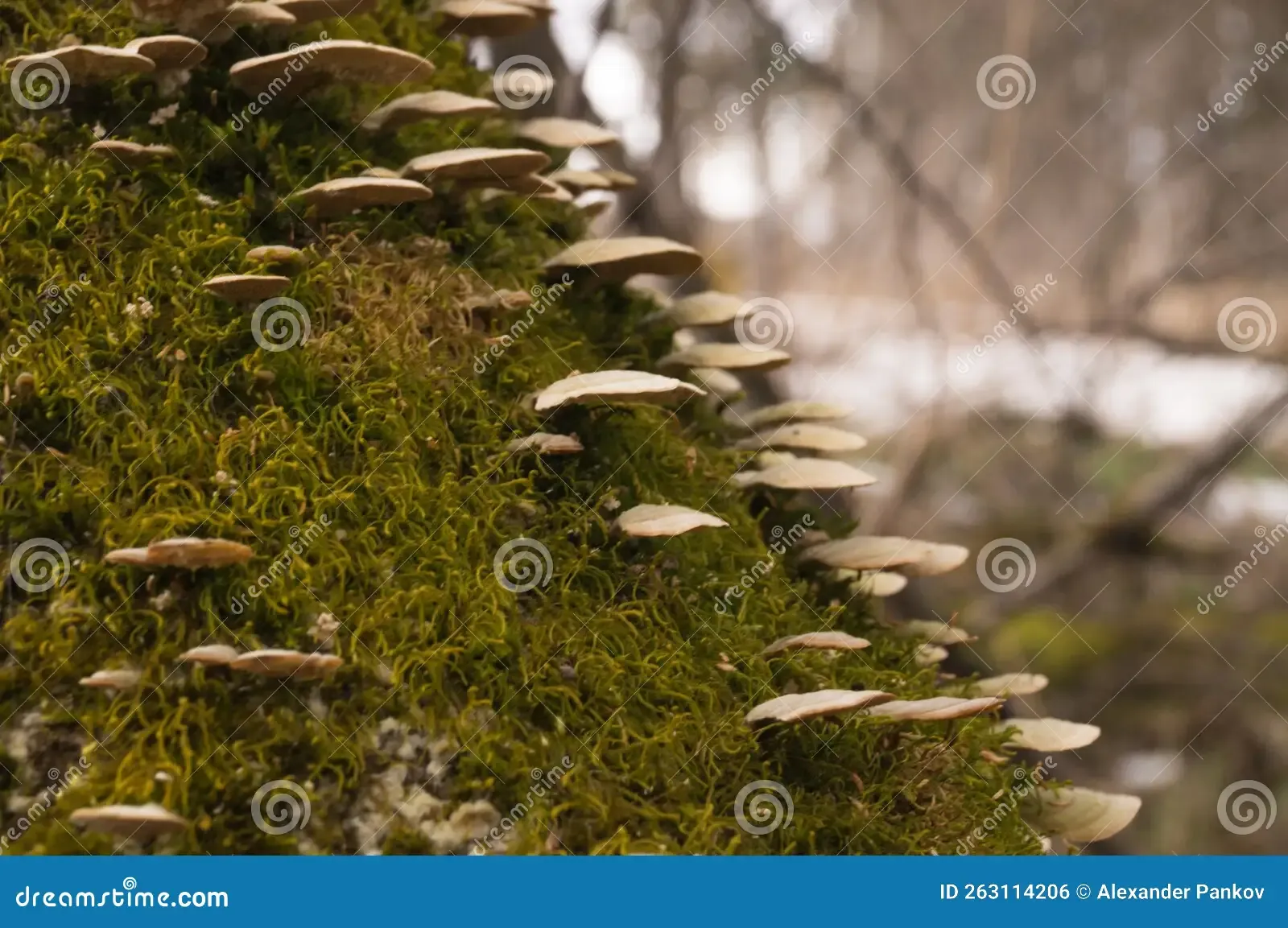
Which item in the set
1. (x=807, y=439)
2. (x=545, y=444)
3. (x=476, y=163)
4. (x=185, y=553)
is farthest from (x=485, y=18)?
(x=185, y=553)

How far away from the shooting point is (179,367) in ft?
6.56

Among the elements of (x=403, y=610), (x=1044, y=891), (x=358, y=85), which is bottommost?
(x=1044, y=891)

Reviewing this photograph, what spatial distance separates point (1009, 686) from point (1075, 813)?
1.11 ft

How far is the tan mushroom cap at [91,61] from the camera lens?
6.69 ft

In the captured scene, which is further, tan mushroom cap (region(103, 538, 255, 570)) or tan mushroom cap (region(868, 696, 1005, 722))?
tan mushroom cap (region(868, 696, 1005, 722))

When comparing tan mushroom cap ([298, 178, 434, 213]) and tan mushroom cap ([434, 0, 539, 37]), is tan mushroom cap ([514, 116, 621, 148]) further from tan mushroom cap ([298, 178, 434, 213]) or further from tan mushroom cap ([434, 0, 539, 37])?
tan mushroom cap ([298, 178, 434, 213])

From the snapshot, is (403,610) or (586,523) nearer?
(403,610)

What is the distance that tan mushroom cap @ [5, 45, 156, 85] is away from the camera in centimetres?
204

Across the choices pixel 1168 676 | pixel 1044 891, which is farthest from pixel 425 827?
pixel 1168 676

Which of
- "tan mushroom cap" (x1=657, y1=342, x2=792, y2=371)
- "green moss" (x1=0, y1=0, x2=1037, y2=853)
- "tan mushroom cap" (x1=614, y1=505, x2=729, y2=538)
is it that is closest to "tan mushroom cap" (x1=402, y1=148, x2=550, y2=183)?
"green moss" (x1=0, y1=0, x2=1037, y2=853)

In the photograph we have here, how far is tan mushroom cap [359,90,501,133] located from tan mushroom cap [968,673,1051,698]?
1.97 metres

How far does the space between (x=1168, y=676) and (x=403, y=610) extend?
8.19m

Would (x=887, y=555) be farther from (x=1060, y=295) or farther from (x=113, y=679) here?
(x=1060, y=295)

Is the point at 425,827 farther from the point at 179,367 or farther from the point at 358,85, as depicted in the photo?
the point at 358,85
